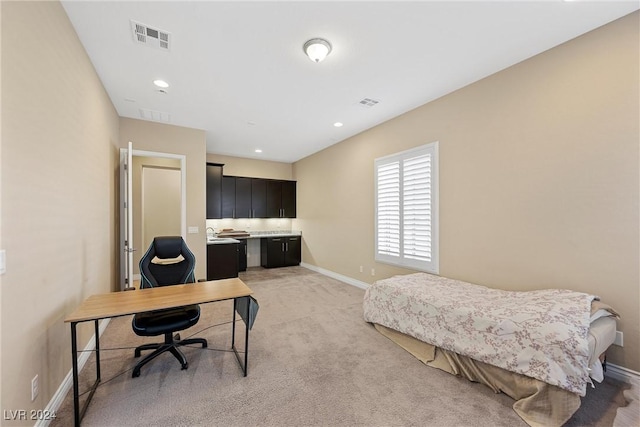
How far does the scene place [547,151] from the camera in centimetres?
249

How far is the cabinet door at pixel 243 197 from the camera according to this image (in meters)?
6.50

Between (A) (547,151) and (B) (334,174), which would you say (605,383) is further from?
(B) (334,174)

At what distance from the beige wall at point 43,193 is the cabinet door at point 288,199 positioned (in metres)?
4.65

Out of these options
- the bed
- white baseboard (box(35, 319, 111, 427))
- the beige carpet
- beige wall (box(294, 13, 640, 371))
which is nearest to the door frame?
the beige carpet

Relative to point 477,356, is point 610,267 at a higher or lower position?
higher

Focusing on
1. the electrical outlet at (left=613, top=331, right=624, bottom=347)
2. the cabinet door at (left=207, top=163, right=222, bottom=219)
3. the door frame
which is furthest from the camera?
the cabinet door at (left=207, top=163, right=222, bottom=219)

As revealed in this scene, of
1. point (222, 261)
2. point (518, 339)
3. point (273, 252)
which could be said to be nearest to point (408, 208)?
point (518, 339)

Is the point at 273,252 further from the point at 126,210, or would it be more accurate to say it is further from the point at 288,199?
the point at 126,210

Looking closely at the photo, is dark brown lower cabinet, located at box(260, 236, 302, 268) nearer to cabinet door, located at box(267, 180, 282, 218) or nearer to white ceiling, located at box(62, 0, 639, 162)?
cabinet door, located at box(267, 180, 282, 218)

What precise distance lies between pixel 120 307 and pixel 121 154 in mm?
3057

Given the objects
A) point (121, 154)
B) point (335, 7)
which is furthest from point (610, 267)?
point (121, 154)

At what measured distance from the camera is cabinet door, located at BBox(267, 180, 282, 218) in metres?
6.90

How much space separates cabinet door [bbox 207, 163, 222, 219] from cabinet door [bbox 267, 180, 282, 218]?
52.9 inches

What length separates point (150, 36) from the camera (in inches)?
89.5
